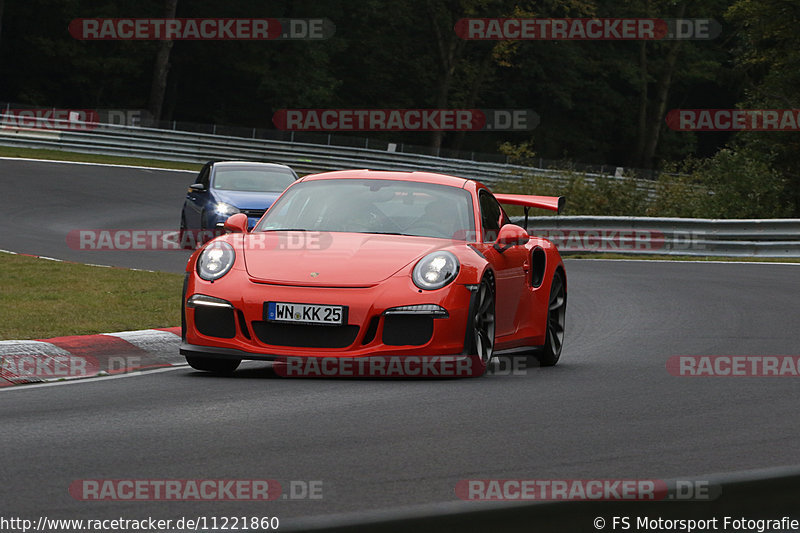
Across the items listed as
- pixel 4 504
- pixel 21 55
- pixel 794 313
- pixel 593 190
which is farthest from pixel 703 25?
pixel 4 504

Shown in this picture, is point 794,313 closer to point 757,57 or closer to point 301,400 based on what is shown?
point 301,400

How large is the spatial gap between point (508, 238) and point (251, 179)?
42.3 ft

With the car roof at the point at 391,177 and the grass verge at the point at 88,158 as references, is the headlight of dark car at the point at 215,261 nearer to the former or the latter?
the car roof at the point at 391,177

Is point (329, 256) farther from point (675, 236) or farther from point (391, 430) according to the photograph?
point (675, 236)

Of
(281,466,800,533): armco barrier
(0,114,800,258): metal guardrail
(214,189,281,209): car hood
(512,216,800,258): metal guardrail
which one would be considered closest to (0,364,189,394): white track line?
(281,466,800,533): armco barrier

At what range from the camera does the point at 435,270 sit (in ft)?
26.8

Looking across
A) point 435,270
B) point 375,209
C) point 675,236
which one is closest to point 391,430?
point 435,270

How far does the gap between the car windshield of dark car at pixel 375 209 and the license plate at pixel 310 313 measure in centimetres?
120

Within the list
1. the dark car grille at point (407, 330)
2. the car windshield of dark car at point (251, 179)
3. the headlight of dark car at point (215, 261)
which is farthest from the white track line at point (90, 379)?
the car windshield of dark car at point (251, 179)

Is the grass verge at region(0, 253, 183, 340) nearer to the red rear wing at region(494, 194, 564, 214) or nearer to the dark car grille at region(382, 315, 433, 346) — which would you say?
the dark car grille at region(382, 315, 433, 346)

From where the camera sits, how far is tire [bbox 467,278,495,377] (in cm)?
824

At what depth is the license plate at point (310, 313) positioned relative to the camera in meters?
7.88

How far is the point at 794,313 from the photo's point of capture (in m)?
13.3

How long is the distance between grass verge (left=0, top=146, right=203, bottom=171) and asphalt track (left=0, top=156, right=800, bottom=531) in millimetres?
31806
